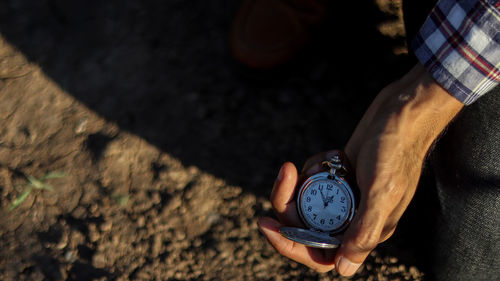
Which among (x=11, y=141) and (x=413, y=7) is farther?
(x=11, y=141)

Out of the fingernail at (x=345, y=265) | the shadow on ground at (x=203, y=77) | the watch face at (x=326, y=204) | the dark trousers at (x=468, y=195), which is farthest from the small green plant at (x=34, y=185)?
the dark trousers at (x=468, y=195)

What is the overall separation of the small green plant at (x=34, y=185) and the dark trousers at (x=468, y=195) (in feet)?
5.99

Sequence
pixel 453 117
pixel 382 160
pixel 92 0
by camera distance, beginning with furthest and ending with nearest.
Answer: pixel 92 0 → pixel 453 117 → pixel 382 160

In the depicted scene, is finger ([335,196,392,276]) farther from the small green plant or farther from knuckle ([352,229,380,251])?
the small green plant

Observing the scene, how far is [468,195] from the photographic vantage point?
186 centimetres

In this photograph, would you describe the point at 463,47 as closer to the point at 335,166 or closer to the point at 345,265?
the point at 335,166

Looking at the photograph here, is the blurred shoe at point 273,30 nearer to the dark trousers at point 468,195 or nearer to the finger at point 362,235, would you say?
the dark trousers at point 468,195

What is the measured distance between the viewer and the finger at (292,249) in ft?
5.95

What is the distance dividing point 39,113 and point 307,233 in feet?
5.43

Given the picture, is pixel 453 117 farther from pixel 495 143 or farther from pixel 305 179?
pixel 305 179

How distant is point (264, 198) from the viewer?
2.30 meters

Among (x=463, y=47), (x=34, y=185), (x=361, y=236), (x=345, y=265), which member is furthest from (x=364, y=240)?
(x=34, y=185)

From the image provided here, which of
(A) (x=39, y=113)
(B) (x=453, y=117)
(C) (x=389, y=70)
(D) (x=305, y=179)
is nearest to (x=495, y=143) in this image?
(B) (x=453, y=117)

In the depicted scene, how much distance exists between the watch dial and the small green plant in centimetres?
127
